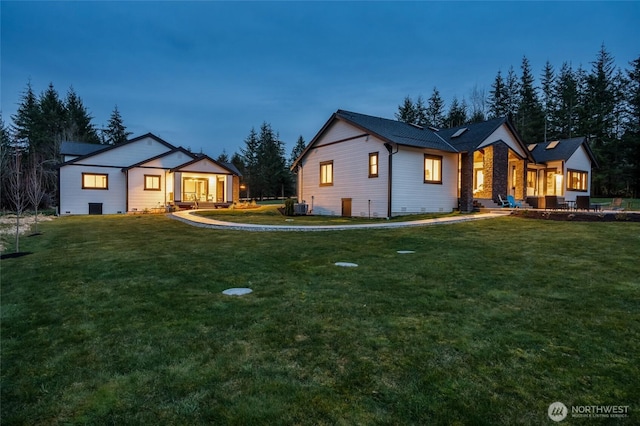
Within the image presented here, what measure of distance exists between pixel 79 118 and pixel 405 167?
143 feet

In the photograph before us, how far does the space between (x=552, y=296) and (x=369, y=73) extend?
43275mm

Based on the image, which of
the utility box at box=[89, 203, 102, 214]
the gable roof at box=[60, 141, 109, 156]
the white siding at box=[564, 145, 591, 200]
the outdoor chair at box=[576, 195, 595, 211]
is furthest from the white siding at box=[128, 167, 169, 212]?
the white siding at box=[564, 145, 591, 200]

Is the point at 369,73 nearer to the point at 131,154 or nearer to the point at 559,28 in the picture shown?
the point at 559,28

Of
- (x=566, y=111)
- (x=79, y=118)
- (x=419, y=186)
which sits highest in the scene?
(x=79, y=118)

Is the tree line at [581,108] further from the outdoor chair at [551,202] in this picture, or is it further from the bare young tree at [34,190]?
the bare young tree at [34,190]

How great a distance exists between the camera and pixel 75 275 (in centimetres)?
500

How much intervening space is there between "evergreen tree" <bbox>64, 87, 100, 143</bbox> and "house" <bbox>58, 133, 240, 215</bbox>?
1935cm

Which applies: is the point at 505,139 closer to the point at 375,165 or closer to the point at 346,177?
the point at 375,165

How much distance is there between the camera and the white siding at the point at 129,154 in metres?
21.9

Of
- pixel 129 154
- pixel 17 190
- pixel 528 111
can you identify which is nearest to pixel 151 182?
pixel 129 154

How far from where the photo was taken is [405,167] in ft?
48.4

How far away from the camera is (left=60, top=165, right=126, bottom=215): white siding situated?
20891 millimetres

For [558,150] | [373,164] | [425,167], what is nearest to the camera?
[373,164]

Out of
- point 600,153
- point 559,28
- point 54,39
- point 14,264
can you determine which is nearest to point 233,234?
point 14,264
